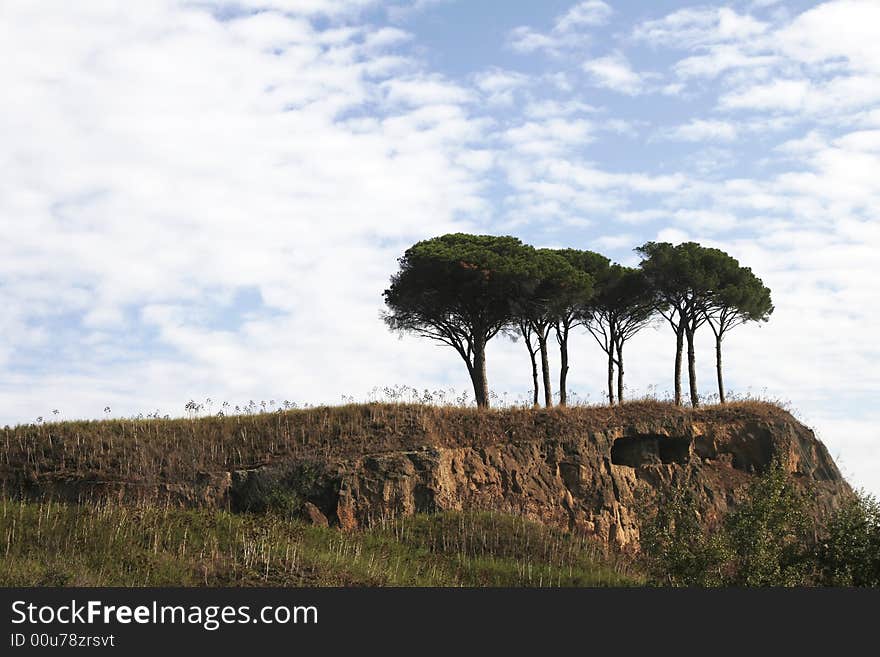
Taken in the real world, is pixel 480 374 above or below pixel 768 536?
above

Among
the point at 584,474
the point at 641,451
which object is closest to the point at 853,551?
the point at 584,474

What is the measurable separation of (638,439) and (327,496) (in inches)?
614

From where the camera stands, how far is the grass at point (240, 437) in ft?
107

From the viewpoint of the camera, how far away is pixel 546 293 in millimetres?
49625

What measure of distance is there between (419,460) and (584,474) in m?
7.91

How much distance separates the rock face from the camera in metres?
33.5

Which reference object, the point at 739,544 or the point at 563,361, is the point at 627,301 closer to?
the point at 563,361

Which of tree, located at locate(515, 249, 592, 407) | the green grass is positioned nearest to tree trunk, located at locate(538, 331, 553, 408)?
tree, located at locate(515, 249, 592, 407)

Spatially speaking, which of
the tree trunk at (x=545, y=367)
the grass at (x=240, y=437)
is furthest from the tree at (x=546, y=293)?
the grass at (x=240, y=437)

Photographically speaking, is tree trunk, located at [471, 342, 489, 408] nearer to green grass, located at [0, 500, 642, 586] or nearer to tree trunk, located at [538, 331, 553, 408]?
tree trunk, located at [538, 331, 553, 408]

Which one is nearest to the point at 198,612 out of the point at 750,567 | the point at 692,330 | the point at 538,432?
the point at 750,567

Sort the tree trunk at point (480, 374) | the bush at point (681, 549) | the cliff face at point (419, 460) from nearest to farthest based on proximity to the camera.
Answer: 1. the bush at point (681, 549)
2. the cliff face at point (419, 460)
3. the tree trunk at point (480, 374)

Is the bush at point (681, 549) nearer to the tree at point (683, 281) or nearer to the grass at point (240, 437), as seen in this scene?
the grass at point (240, 437)

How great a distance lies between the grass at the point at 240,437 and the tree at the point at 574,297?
9741mm
